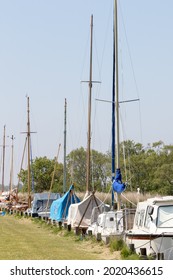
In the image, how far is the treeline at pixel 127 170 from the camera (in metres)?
89.9

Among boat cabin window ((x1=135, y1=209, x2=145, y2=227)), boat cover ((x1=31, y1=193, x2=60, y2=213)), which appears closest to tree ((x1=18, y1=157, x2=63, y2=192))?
boat cover ((x1=31, y1=193, x2=60, y2=213))

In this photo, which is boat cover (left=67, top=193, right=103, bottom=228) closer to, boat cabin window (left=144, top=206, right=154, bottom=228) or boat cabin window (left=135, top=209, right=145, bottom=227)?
boat cabin window (left=135, top=209, right=145, bottom=227)

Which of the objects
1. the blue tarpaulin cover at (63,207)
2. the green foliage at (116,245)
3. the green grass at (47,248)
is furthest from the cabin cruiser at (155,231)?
the blue tarpaulin cover at (63,207)

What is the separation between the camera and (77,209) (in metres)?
43.8

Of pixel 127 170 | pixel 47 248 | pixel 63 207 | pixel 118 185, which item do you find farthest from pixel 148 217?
pixel 127 170

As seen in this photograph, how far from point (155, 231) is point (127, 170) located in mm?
66573

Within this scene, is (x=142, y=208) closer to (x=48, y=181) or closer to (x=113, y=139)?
(x=113, y=139)

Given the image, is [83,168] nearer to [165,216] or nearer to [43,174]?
[43,174]

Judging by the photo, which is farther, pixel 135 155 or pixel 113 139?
pixel 135 155

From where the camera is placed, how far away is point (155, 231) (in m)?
26.9

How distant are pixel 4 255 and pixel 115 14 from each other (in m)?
17.8

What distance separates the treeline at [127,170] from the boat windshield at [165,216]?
39.5 metres

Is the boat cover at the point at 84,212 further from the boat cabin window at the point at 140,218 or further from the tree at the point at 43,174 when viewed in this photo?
the tree at the point at 43,174
